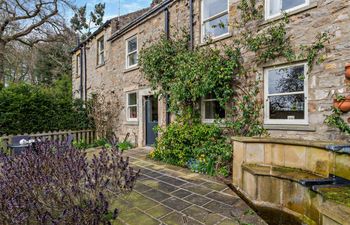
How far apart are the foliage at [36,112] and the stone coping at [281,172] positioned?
947 centimetres

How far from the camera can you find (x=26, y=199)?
2629 mm

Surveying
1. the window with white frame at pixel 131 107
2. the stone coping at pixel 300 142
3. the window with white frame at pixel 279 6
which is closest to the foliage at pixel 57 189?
the stone coping at pixel 300 142

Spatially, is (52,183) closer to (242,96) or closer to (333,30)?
(242,96)

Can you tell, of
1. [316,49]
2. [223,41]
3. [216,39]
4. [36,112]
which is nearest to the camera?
[316,49]

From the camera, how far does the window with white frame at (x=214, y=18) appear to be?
6742 millimetres

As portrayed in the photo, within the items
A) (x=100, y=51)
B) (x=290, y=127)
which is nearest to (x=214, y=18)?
(x=290, y=127)

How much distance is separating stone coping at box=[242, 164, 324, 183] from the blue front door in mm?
5494

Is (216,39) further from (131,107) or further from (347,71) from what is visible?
(131,107)

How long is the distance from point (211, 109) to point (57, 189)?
16.5 ft

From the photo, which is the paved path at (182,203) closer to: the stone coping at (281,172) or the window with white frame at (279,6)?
the stone coping at (281,172)

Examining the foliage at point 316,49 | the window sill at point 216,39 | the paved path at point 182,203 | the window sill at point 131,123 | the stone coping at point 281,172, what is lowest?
the paved path at point 182,203

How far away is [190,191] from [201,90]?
283cm

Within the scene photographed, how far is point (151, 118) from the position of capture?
9.61 metres

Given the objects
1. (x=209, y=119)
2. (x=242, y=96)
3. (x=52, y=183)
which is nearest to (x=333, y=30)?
(x=242, y=96)
